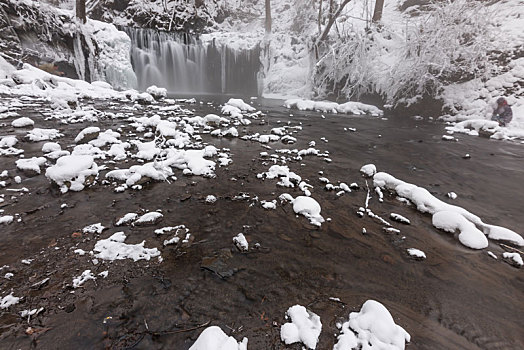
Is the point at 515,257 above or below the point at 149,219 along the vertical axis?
below

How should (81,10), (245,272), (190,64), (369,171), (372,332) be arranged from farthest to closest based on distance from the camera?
1. (190,64)
2. (81,10)
3. (369,171)
4. (245,272)
5. (372,332)

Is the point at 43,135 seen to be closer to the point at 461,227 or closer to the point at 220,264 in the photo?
the point at 220,264

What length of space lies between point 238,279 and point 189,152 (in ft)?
10.2

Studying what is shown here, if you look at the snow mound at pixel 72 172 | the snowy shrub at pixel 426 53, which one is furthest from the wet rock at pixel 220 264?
the snowy shrub at pixel 426 53

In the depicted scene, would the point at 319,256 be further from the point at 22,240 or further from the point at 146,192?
the point at 22,240

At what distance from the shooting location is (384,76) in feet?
39.0

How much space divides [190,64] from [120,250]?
19482 mm

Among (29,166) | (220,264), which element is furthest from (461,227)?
(29,166)

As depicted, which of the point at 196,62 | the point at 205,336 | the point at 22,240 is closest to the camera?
the point at 205,336

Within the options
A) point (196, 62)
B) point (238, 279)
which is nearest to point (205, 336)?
point (238, 279)

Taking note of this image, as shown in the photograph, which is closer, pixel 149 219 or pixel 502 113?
pixel 149 219

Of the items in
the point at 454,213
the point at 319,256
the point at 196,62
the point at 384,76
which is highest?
the point at 196,62

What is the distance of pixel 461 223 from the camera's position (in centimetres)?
269

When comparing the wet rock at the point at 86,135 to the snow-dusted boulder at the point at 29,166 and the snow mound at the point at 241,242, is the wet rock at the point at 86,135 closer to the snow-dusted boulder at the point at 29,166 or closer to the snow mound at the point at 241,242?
the snow-dusted boulder at the point at 29,166
